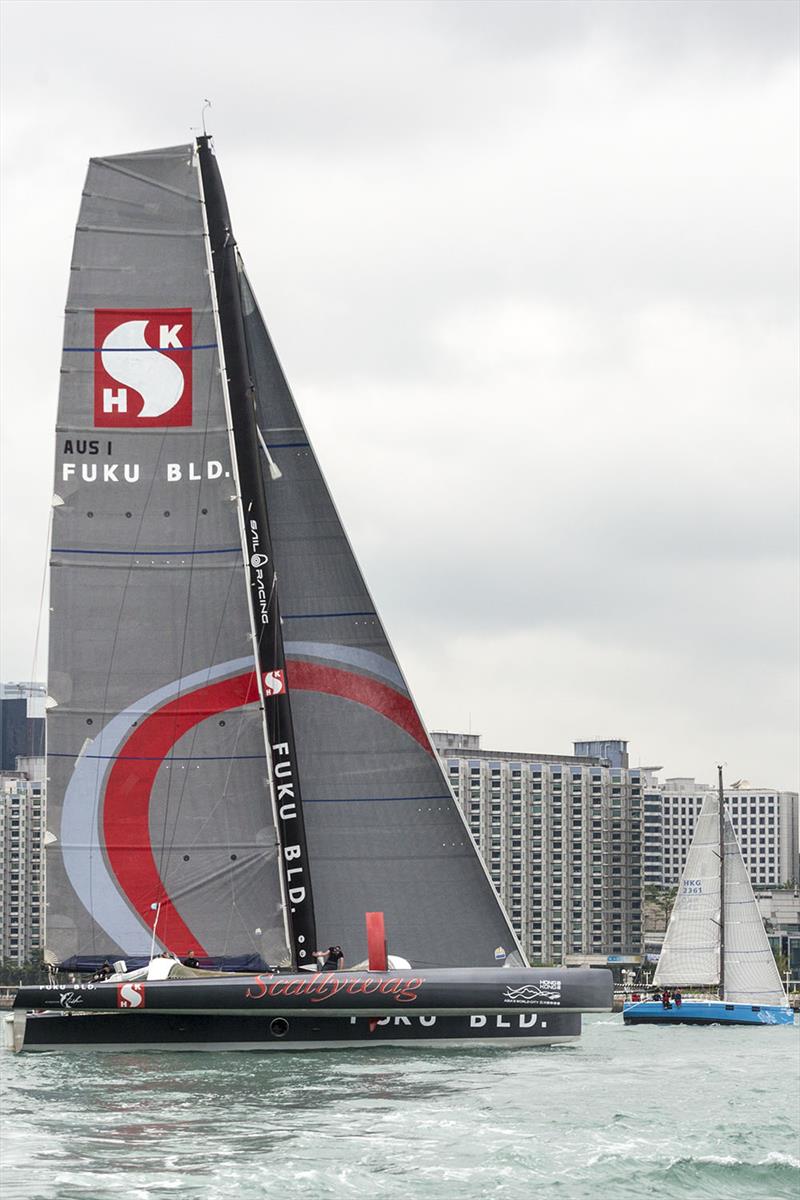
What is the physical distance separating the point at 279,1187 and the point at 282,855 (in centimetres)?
1393

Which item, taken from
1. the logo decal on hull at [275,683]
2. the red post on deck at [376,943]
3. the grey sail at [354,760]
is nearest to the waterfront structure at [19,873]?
the grey sail at [354,760]

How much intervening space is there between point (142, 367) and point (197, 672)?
4756mm

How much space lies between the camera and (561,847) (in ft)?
556

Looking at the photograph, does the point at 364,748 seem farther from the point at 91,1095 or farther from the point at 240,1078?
the point at 91,1095

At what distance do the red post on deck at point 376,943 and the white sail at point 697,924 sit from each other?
2026 inches

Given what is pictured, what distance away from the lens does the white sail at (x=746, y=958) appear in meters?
78.1

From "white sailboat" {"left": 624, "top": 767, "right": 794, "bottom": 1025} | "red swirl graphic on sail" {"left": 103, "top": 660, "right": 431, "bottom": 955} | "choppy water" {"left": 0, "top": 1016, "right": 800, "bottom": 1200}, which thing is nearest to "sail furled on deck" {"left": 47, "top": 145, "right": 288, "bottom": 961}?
"red swirl graphic on sail" {"left": 103, "top": 660, "right": 431, "bottom": 955}

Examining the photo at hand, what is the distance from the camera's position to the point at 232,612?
31391 millimetres

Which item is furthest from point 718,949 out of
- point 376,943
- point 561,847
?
point 561,847

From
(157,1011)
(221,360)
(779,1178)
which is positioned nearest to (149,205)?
(221,360)

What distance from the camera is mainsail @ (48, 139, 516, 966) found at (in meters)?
30.7

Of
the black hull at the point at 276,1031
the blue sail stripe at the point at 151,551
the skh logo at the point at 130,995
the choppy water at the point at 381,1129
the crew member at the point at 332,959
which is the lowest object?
the choppy water at the point at 381,1129

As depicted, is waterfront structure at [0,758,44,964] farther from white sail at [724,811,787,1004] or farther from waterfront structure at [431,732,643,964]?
white sail at [724,811,787,1004]

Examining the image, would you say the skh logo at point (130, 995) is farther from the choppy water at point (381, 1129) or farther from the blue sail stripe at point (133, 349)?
the blue sail stripe at point (133, 349)
